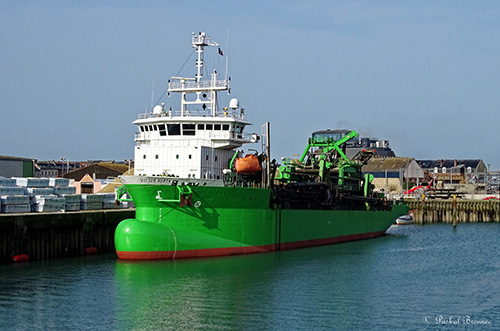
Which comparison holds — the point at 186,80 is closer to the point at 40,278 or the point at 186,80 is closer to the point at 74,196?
the point at 74,196

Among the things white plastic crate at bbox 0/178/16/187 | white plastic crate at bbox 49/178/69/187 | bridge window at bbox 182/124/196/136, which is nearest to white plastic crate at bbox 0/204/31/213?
white plastic crate at bbox 0/178/16/187

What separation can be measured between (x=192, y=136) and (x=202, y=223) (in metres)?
5.93

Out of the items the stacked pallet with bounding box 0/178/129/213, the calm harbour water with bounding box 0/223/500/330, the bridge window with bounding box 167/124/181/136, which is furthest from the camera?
the bridge window with bounding box 167/124/181/136

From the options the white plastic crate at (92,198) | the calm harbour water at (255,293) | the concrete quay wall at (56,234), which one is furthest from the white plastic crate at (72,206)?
the calm harbour water at (255,293)

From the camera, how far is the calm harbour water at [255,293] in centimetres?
1855

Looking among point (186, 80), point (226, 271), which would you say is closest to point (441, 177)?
point (186, 80)

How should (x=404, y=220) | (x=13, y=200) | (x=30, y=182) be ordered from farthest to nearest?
1. (x=404, y=220)
2. (x=30, y=182)
3. (x=13, y=200)

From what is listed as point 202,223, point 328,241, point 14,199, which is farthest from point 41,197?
point 328,241

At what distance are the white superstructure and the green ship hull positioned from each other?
2.74 metres

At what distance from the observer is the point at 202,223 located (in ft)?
94.4

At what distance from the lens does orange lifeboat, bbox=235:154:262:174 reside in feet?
99.1

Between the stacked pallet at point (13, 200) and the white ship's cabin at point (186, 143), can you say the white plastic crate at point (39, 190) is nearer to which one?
the stacked pallet at point (13, 200)

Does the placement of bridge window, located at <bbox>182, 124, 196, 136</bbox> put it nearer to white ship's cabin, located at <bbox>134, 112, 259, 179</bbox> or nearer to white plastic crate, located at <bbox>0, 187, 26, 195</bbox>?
white ship's cabin, located at <bbox>134, 112, 259, 179</bbox>

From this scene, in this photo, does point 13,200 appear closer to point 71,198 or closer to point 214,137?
point 71,198
